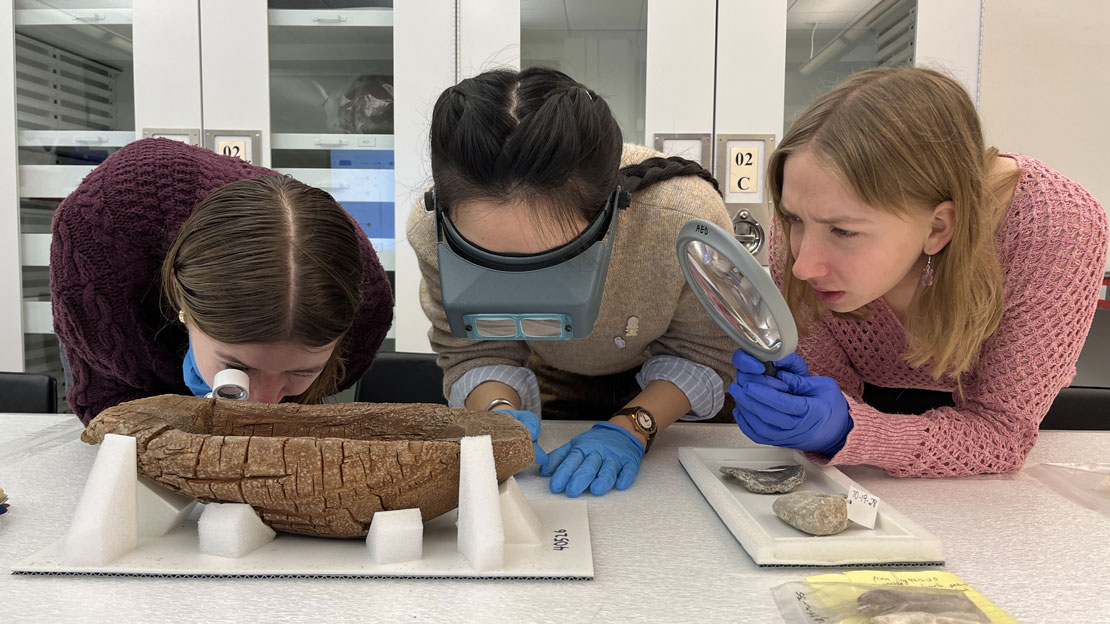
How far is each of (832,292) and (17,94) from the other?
8.95 ft

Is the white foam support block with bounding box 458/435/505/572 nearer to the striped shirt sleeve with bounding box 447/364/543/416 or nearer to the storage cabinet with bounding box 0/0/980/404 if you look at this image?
the striped shirt sleeve with bounding box 447/364/543/416

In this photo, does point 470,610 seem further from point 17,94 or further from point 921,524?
point 17,94

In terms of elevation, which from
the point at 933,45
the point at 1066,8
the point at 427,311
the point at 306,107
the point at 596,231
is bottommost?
the point at 427,311

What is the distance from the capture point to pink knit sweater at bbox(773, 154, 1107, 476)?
919mm

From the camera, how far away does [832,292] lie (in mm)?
987

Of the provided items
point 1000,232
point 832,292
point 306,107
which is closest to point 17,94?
point 306,107

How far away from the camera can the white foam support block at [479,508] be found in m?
0.62

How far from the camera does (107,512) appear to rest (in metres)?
0.63

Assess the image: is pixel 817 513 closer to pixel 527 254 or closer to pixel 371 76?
pixel 527 254

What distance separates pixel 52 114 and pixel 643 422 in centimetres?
249

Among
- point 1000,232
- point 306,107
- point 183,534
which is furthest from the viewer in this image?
point 306,107

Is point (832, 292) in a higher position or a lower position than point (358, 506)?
higher

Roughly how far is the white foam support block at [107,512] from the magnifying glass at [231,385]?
0.18m

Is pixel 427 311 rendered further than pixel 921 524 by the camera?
Yes
